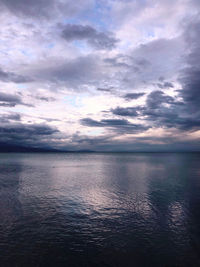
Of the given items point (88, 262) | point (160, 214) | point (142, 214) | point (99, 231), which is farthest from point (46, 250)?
point (160, 214)

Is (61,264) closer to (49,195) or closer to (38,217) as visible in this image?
(38,217)

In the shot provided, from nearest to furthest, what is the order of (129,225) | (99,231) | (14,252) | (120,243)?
(14,252) < (120,243) < (99,231) < (129,225)

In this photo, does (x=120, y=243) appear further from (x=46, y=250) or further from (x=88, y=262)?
(x=46, y=250)

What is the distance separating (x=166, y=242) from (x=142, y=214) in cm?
1252

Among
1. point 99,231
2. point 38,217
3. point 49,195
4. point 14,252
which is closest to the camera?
point 14,252

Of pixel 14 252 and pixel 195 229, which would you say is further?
pixel 195 229

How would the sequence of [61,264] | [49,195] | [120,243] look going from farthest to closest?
[49,195] → [120,243] → [61,264]

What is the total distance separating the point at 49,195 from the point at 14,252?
3154 centimetres

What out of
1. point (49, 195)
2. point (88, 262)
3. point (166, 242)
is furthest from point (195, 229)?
point (49, 195)

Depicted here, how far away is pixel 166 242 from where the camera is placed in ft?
97.0

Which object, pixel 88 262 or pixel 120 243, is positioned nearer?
pixel 88 262

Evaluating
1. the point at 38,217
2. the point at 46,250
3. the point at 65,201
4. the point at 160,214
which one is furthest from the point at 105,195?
the point at 46,250

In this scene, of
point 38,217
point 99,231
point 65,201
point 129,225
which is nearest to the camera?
point 99,231

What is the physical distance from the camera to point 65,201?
51.2 meters
